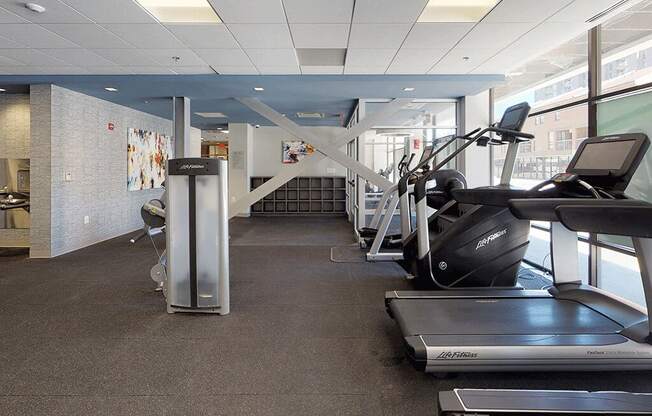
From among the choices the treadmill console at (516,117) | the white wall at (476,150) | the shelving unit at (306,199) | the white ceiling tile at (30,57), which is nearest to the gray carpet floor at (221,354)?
the treadmill console at (516,117)

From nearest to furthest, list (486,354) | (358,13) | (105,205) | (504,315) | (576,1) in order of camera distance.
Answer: (486,354) < (504,315) < (576,1) < (358,13) < (105,205)

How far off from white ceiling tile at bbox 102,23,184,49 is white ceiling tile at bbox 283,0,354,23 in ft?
4.40

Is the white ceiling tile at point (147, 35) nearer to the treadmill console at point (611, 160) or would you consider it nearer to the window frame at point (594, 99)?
the treadmill console at point (611, 160)

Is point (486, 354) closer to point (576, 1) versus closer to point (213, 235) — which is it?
point (213, 235)

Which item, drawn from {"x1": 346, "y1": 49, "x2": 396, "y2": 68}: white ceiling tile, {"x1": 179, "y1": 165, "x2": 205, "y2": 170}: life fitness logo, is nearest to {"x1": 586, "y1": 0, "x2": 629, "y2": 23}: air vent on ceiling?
{"x1": 346, "y1": 49, "x2": 396, "y2": 68}: white ceiling tile

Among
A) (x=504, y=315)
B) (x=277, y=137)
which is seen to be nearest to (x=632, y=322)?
(x=504, y=315)

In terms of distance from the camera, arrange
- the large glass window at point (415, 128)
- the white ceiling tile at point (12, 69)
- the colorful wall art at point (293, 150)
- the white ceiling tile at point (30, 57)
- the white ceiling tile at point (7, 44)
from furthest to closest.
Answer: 1. the colorful wall art at point (293, 150)
2. the large glass window at point (415, 128)
3. the white ceiling tile at point (12, 69)
4. the white ceiling tile at point (30, 57)
5. the white ceiling tile at point (7, 44)

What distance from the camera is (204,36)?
13.5 feet

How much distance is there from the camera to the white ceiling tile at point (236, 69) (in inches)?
206

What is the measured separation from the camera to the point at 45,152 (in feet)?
18.6

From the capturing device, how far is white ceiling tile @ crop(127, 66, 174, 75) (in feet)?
17.2

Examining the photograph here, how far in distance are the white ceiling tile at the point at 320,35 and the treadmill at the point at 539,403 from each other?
339cm

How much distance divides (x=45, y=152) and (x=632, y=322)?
6.87 metres

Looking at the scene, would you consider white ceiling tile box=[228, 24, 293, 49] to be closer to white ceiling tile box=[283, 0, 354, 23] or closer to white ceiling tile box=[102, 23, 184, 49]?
white ceiling tile box=[283, 0, 354, 23]
